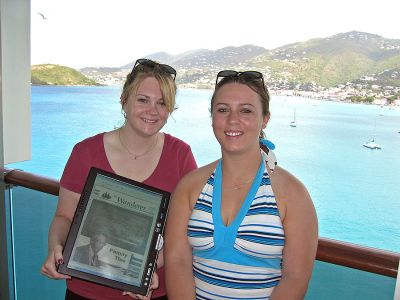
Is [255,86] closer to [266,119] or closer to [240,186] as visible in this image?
[266,119]

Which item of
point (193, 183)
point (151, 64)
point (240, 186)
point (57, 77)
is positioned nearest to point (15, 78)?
point (151, 64)

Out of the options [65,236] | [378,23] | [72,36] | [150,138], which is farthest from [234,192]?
[72,36]

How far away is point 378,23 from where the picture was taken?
20.9 m

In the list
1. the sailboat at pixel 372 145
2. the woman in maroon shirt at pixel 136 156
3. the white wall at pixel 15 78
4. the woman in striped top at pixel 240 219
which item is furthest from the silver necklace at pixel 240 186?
the sailboat at pixel 372 145

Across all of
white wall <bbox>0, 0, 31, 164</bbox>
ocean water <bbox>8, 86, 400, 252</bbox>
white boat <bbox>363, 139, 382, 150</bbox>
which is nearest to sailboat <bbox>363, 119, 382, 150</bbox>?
white boat <bbox>363, 139, 382, 150</bbox>

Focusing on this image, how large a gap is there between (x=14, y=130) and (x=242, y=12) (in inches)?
887

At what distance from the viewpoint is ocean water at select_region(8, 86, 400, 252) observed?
72.2 ft

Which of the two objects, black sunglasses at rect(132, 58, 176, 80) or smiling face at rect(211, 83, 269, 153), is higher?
black sunglasses at rect(132, 58, 176, 80)

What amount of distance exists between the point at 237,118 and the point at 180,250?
0.40 metres

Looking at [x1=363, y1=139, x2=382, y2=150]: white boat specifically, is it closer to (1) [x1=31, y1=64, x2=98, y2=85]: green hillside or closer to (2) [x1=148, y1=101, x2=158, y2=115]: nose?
(1) [x1=31, y1=64, x2=98, y2=85]: green hillside

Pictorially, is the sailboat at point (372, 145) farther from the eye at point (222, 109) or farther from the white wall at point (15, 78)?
the eye at point (222, 109)

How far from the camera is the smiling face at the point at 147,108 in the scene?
1413mm

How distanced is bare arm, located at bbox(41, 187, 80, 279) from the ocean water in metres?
19.2

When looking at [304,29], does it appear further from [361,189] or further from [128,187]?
A: [128,187]
